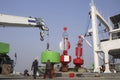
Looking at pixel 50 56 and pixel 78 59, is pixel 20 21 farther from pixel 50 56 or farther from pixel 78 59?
pixel 78 59

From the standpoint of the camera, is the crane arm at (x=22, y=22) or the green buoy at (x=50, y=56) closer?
the green buoy at (x=50, y=56)

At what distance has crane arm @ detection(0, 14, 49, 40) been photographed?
22.0m

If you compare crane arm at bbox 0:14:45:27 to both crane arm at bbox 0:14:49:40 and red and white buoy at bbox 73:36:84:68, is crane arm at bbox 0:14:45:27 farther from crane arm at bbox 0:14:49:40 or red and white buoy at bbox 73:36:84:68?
red and white buoy at bbox 73:36:84:68

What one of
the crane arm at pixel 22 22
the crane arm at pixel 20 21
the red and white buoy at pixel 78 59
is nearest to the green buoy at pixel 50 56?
the crane arm at pixel 22 22

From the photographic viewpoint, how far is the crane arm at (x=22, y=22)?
22047 millimetres

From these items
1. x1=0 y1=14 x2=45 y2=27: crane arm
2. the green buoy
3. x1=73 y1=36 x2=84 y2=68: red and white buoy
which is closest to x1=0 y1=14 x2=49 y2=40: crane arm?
x1=0 y1=14 x2=45 y2=27: crane arm

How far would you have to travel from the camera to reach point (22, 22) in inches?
937

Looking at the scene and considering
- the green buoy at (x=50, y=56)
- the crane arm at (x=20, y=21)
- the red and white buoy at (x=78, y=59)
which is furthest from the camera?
the red and white buoy at (x=78, y=59)

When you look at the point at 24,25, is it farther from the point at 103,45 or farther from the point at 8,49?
the point at 103,45

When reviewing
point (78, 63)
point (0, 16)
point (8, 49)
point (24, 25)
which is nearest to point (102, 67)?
point (78, 63)

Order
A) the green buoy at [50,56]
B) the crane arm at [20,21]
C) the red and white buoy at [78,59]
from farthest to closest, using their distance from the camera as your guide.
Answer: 1. the red and white buoy at [78,59]
2. the crane arm at [20,21]
3. the green buoy at [50,56]

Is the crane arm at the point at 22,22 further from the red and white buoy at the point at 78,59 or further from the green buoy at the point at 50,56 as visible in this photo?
the red and white buoy at the point at 78,59

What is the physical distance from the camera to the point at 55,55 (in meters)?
21.4

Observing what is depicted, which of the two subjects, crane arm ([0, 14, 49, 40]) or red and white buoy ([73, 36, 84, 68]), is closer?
crane arm ([0, 14, 49, 40])
